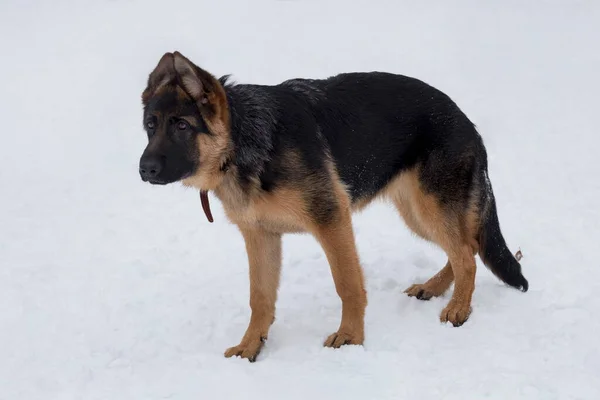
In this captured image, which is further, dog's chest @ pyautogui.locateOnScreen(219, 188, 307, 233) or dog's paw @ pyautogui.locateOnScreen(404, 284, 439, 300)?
dog's paw @ pyautogui.locateOnScreen(404, 284, 439, 300)

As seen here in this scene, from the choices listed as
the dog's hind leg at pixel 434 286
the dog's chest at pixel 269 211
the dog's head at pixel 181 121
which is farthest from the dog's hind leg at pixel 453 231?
the dog's head at pixel 181 121

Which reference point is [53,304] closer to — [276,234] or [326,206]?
[276,234]

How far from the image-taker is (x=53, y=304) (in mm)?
6652

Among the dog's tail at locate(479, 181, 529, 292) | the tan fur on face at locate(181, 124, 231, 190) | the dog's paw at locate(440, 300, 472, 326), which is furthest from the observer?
the dog's tail at locate(479, 181, 529, 292)

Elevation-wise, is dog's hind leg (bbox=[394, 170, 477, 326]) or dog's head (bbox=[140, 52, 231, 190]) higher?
dog's head (bbox=[140, 52, 231, 190])

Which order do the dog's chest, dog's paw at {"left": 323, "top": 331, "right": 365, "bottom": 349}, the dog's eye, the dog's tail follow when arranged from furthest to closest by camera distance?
1. the dog's tail
2. dog's paw at {"left": 323, "top": 331, "right": 365, "bottom": 349}
3. the dog's chest
4. the dog's eye

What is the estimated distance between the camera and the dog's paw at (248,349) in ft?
18.3

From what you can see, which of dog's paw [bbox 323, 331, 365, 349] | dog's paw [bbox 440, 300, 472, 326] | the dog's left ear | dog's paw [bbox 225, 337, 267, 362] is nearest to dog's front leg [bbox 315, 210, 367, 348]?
dog's paw [bbox 323, 331, 365, 349]

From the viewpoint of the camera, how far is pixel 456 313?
19.6 ft

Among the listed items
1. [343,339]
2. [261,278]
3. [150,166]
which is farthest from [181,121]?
[343,339]

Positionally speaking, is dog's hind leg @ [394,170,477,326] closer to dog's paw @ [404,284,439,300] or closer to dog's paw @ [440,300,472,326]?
dog's paw @ [440,300,472,326]

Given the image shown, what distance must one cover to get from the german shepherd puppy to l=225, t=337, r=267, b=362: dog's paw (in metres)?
0.01

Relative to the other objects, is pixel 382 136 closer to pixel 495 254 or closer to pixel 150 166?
pixel 495 254

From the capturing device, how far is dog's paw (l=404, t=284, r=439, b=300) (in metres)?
6.44
